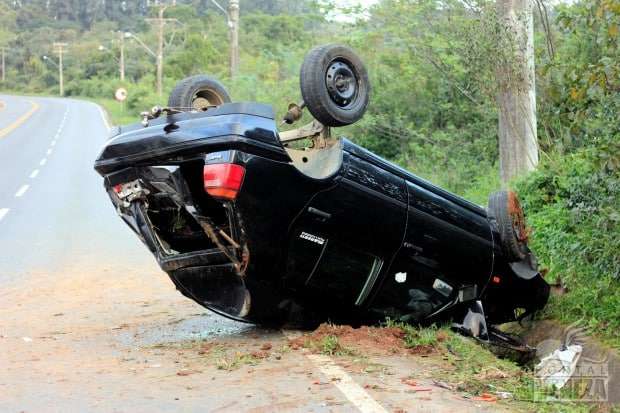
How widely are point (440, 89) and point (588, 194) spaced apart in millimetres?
10853

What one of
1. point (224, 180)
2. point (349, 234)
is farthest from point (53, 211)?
point (224, 180)

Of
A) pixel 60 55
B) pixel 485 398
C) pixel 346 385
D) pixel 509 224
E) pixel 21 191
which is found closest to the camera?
pixel 485 398

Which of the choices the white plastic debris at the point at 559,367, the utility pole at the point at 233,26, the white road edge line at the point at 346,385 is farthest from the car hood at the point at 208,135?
the utility pole at the point at 233,26

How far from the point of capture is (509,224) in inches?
260

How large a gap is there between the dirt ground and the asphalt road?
336cm

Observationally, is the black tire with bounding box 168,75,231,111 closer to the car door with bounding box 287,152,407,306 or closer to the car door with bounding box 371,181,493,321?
the car door with bounding box 287,152,407,306

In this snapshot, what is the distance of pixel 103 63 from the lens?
110 metres

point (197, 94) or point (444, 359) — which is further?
point (197, 94)

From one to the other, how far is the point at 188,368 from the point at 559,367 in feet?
8.40

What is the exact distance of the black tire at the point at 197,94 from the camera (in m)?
6.48

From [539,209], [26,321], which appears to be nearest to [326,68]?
[26,321]

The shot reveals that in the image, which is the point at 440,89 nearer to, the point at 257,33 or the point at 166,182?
the point at 166,182

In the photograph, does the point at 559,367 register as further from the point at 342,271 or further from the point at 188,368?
the point at 188,368

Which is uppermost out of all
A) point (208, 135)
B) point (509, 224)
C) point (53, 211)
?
point (208, 135)
